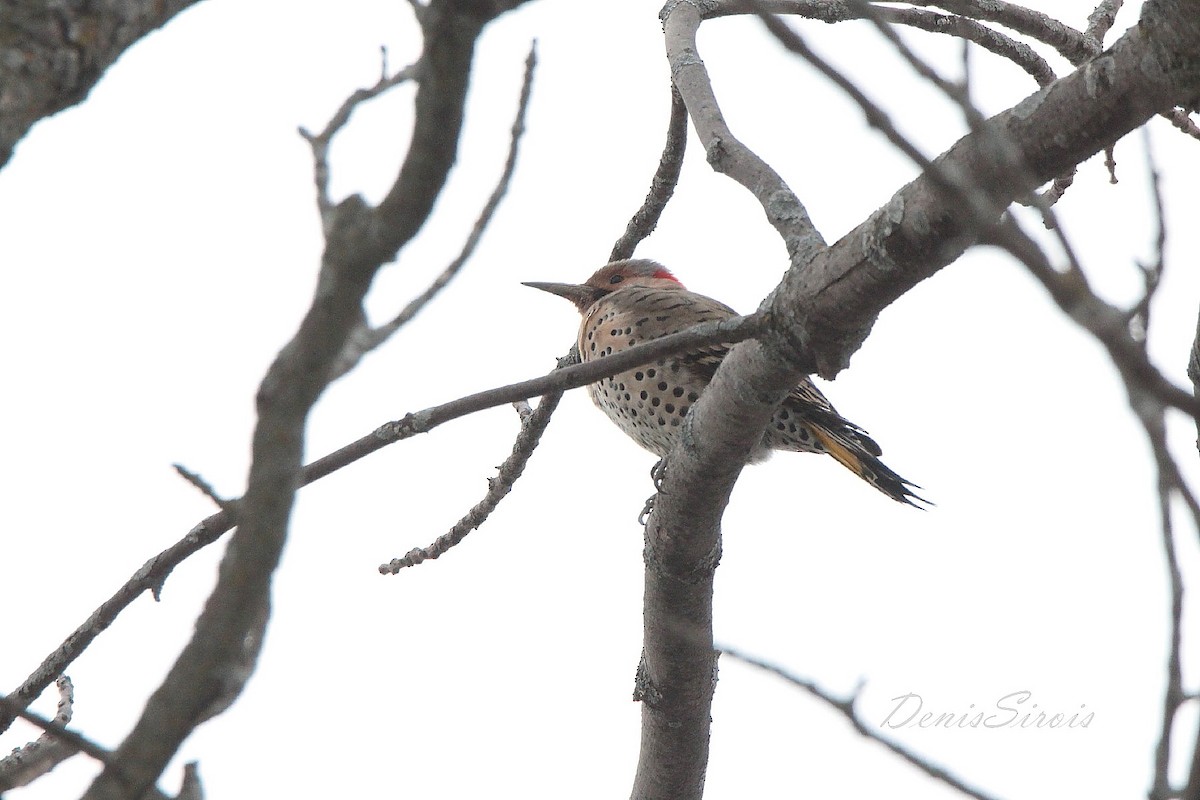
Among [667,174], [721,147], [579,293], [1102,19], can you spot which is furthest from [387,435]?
[579,293]

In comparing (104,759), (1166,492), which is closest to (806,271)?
(1166,492)

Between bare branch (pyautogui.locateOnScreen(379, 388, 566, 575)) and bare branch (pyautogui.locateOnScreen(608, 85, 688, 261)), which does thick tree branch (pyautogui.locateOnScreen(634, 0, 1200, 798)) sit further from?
bare branch (pyautogui.locateOnScreen(379, 388, 566, 575))

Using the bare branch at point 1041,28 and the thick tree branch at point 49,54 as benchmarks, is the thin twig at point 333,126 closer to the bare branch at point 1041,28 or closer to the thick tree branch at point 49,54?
the thick tree branch at point 49,54

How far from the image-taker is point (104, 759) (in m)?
1.35

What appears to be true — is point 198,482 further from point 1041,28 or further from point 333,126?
point 1041,28

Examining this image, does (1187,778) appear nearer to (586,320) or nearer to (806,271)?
(806,271)

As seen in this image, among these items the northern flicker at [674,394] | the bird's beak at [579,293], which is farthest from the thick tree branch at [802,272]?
the bird's beak at [579,293]

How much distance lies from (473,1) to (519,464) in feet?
10.2

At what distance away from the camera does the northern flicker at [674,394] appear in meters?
4.97

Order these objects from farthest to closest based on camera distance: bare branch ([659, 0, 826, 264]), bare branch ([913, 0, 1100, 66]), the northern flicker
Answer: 1. the northern flicker
2. bare branch ([913, 0, 1100, 66])
3. bare branch ([659, 0, 826, 264])

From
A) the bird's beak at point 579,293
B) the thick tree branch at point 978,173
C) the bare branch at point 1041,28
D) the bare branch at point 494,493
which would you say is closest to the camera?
the thick tree branch at point 978,173

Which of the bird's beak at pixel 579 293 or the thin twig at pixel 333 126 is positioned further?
the bird's beak at pixel 579 293

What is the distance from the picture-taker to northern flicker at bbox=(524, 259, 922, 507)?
4.97 metres

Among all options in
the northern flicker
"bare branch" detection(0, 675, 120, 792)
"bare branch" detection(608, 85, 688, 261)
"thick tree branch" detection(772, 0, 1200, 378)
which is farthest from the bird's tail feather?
"bare branch" detection(0, 675, 120, 792)
